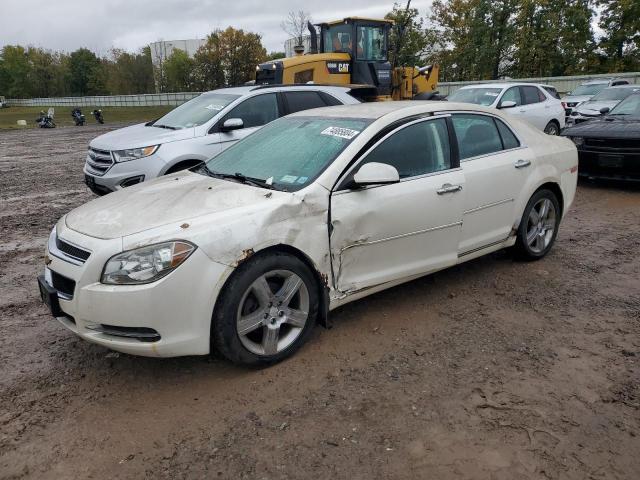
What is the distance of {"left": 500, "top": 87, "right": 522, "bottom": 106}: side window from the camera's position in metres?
12.2

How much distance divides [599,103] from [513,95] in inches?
121

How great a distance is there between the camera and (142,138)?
720 centimetres

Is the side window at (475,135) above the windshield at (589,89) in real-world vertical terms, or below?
below

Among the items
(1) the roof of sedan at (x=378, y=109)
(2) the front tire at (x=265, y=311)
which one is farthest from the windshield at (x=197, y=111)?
(2) the front tire at (x=265, y=311)

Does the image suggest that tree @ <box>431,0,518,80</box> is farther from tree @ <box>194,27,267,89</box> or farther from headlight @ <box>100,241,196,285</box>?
headlight @ <box>100,241,196,285</box>

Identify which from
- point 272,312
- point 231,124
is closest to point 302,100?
point 231,124

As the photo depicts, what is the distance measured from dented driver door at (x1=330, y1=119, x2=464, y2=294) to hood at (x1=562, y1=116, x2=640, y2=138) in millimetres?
5183

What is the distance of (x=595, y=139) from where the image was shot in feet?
27.7

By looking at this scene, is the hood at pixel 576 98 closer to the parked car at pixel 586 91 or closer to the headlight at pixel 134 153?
the parked car at pixel 586 91

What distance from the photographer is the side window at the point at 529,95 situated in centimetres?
1253

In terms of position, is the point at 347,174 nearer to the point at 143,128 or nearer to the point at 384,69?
the point at 143,128

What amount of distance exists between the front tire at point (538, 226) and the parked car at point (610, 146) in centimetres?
358

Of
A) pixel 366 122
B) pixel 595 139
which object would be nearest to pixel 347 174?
pixel 366 122

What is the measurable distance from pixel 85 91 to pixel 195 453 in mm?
89831
